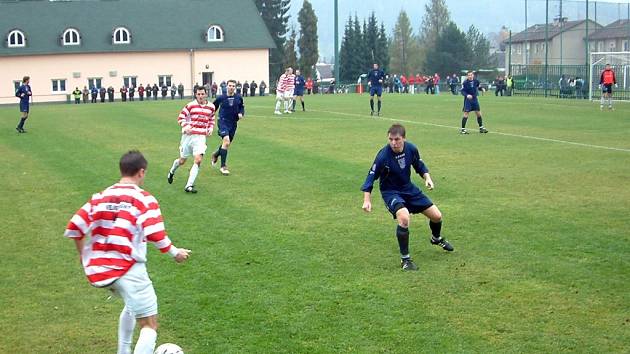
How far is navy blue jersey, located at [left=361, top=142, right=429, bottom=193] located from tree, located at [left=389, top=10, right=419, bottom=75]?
116 meters

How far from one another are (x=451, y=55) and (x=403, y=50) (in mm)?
29927

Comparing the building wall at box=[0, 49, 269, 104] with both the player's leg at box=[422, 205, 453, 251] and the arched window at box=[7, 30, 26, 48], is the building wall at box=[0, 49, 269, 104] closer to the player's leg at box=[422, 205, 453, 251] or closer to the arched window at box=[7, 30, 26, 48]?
the arched window at box=[7, 30, 26, 48]

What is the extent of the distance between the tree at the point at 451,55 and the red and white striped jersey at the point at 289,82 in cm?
6260

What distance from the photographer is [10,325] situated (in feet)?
25.2

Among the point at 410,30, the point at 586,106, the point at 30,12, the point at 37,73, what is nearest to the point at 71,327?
the point at 586,106

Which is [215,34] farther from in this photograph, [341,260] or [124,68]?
[341,260]

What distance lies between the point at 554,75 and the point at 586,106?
59.9 feet

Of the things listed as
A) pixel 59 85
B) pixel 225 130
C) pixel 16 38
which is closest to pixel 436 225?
pixel 225 130

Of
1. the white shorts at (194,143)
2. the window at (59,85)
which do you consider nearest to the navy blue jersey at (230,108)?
the white shorts at (194,143)

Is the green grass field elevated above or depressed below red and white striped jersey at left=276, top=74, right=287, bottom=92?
below

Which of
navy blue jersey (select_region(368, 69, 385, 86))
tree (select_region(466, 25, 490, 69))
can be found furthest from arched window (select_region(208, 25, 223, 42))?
navy blue jersey (select_region(368, 69, 385, 86))

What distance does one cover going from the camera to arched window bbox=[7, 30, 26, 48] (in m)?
71.4

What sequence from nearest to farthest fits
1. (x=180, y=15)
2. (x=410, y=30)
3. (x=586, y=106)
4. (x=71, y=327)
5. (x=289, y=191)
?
(x=71, y=327), (x=289, y=191), (x=586, y=106), (x=180, y=15), (x=410, y=30)

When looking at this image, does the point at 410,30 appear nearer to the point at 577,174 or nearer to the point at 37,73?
the point at 37,73
